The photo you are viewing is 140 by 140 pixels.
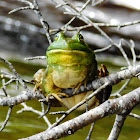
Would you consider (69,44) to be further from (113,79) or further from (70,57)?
(113,79)

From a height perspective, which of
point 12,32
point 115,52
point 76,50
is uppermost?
point 12,32

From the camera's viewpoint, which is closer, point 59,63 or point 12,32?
point 59,63

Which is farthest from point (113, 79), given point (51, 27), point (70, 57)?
point (51, 27)

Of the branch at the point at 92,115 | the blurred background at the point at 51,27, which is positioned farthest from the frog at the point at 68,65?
the blurred background at the point at 51,27

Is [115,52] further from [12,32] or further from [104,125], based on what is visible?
[104,125]

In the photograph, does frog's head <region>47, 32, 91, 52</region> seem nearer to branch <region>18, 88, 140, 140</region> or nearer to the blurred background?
branch <region>18, 88, 140, 140</region>

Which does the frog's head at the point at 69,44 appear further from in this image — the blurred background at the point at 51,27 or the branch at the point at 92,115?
the blurred background at the point at 51,27

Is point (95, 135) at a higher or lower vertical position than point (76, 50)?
lower

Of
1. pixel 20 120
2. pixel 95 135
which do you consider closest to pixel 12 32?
pixel 20 120
